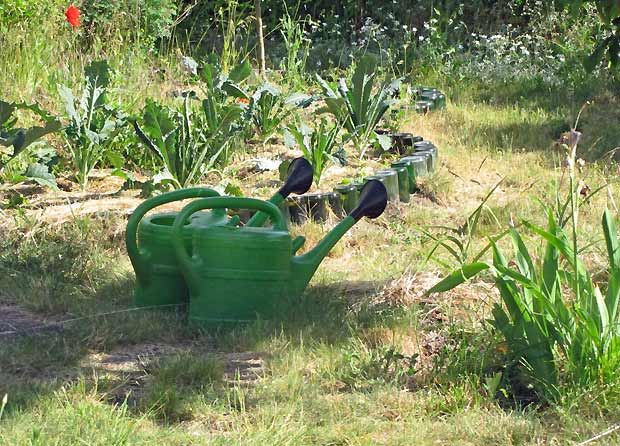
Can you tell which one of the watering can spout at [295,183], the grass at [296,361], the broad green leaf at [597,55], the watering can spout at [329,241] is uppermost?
the broad green leaf at [597,55]

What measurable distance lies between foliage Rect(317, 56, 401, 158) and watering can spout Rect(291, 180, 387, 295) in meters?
2.38

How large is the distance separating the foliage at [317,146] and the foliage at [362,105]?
452 millimetres

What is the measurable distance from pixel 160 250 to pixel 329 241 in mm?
687

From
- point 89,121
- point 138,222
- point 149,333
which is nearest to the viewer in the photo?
point 149,333

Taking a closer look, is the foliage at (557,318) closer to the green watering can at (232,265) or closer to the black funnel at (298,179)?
the green watering can at (232,265)

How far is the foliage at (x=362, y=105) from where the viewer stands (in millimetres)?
6723

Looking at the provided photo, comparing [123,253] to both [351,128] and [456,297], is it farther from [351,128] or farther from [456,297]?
[351,128]

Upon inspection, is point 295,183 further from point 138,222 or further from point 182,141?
point 182,141

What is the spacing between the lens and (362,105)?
6785 millimetres

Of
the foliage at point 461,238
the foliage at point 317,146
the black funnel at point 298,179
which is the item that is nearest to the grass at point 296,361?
the foliage at point 461,238

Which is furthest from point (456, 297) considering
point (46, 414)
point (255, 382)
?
point (46, 414)

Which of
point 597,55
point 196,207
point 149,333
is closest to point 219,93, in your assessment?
point 196,207

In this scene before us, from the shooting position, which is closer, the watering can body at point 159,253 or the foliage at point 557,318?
the foliage at point 557,318

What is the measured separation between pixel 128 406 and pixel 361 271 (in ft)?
5.83
